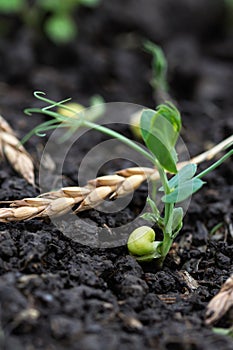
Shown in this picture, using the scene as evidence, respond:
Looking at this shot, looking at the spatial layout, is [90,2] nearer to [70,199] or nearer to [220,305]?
[70,199]

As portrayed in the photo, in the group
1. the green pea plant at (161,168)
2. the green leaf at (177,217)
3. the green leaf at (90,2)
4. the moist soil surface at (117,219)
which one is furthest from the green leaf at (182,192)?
the green leaf at (90,2)

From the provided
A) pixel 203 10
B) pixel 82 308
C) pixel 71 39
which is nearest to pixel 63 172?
pixel 82 308

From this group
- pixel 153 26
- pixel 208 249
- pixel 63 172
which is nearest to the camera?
pixel 208 249

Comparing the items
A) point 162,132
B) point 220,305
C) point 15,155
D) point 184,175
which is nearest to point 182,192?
point 184,175

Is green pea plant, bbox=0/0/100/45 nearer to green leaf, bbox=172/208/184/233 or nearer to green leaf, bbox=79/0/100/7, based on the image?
green leaf, bbox=79/0/100/7

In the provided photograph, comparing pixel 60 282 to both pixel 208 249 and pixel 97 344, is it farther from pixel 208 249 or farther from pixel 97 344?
pixel 208 249

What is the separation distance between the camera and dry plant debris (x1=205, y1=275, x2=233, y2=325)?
4.77ft

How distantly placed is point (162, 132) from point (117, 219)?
421 mm

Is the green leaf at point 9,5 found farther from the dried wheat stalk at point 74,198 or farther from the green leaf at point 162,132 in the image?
the green leaf at point 162,132

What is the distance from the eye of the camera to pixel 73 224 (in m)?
1.76

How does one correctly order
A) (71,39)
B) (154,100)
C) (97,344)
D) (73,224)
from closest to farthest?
1. (97,344)
2. (73,224)
3. (154,100)
4. (71,39)

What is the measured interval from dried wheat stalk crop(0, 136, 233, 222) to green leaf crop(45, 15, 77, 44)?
1.71 m

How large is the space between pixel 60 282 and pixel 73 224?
13.4 inches

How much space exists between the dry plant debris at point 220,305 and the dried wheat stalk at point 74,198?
53 centimetres
